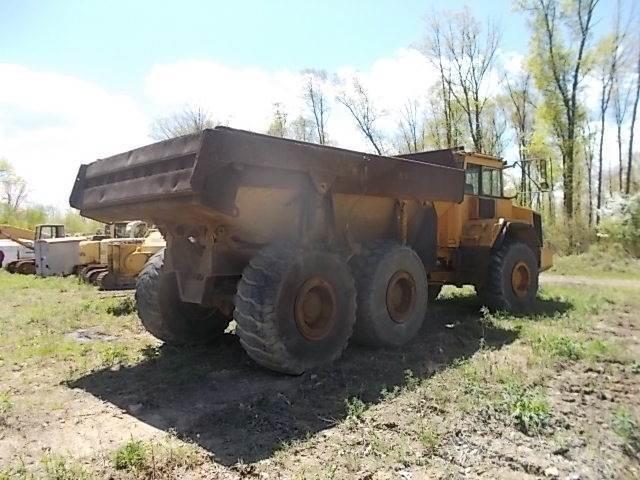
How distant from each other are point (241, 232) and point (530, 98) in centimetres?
2722

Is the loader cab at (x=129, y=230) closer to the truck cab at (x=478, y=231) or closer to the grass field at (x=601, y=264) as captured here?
the truck cab at (x=478, y=231)

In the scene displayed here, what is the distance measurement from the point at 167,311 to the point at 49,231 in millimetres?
17995

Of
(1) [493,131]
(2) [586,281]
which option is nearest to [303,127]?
(1) [493,131]

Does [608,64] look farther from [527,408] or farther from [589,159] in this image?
[527,408]

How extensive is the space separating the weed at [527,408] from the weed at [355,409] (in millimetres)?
1157

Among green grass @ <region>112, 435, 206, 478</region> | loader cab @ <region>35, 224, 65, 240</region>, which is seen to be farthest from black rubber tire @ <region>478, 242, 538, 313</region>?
loader cab @ <region>35, 224, 65, 240</region>

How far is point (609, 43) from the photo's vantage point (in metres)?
24.3

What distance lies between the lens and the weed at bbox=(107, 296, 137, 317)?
32.5 feet

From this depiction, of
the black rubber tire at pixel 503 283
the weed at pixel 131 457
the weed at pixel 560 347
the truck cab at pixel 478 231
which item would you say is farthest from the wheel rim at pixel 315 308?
the black rubber tire at pixel 503 283

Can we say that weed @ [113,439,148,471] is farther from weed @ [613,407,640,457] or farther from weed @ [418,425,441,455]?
weed @ [613,407,640,457]

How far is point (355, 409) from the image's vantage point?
4625 millimetres

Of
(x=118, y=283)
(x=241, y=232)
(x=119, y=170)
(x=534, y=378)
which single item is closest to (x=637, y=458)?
(x=534, y=378)

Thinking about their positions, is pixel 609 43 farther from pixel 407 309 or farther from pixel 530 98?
pixel 407 309

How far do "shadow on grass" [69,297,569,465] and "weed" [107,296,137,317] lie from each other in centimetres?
337
